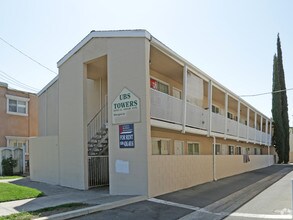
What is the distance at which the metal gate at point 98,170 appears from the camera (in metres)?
14.0

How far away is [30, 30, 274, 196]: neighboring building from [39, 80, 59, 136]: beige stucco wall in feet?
0.17

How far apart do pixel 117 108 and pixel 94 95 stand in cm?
447

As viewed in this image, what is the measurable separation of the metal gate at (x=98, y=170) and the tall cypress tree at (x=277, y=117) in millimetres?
28115

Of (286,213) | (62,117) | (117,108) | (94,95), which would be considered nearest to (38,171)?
(62,117)

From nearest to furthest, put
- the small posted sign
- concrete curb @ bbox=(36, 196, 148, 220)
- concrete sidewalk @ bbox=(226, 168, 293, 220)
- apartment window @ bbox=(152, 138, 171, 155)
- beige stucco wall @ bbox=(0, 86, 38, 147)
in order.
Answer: concrete curb @ bbox=(36, 196, 148, 220) < concrete sidewalk @ bbox=(226, 168, 293, 220) < the small posted sign < apartment window @ bbox=(152, 138, 171, 155) < beige stucco wall @ bbox=(0, 86, 38, 147)

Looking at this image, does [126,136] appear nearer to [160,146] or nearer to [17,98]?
[160,146]

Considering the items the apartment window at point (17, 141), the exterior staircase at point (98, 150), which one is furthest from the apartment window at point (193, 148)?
the apartment window at point (17, 141)

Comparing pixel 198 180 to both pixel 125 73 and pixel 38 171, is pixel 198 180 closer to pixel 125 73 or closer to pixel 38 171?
pixel 125 73

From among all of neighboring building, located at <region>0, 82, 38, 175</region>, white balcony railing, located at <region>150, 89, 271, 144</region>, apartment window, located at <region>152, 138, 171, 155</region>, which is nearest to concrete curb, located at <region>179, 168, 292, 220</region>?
white balcony railing, located at <region>150, 89, 271, 144</region>

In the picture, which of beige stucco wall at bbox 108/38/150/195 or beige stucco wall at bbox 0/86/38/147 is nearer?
beige stucco wall at bbox 108/38/150/195

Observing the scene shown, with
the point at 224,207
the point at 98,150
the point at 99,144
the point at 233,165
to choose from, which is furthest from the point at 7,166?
the point at 224,207

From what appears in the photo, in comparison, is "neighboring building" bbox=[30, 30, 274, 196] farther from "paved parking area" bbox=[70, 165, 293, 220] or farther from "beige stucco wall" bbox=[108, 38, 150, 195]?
"paved parking area" bbox=[70, 165, 293, 220]

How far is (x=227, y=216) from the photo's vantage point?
8961 millimetres

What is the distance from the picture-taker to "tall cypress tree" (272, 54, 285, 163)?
123 feet
